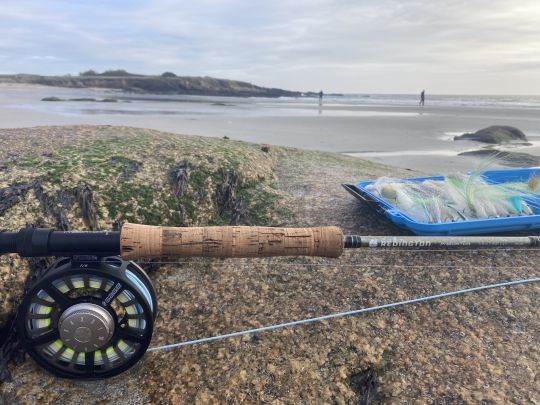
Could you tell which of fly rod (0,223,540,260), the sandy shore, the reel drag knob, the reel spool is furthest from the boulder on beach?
the reel drag knob

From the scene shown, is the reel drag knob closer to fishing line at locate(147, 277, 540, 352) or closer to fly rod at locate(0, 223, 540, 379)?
fly rod at locate(0, 223, 540, 379)

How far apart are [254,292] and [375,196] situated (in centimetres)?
154

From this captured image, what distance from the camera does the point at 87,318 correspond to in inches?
84.0

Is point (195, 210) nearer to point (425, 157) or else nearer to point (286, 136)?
point (425, 157)

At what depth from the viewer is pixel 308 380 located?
7.92 feet

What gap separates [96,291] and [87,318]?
134 millimetres

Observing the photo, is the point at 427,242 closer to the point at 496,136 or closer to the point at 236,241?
the point at 236,241

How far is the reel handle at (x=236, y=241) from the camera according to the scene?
2.38 meters

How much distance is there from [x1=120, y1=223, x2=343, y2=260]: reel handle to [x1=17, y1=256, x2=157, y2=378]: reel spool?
0.20 metres

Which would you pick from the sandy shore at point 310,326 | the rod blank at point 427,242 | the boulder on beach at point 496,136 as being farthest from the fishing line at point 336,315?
the boulder on beach at point 496,136

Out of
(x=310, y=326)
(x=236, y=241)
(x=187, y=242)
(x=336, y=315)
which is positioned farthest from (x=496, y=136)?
(x=187, y=242)

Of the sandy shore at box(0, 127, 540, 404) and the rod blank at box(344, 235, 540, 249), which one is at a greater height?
the rod blank at box(344, 235, 540, 249)

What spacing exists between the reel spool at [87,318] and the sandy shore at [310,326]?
15cm

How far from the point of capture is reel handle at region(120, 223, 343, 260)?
238 cm
